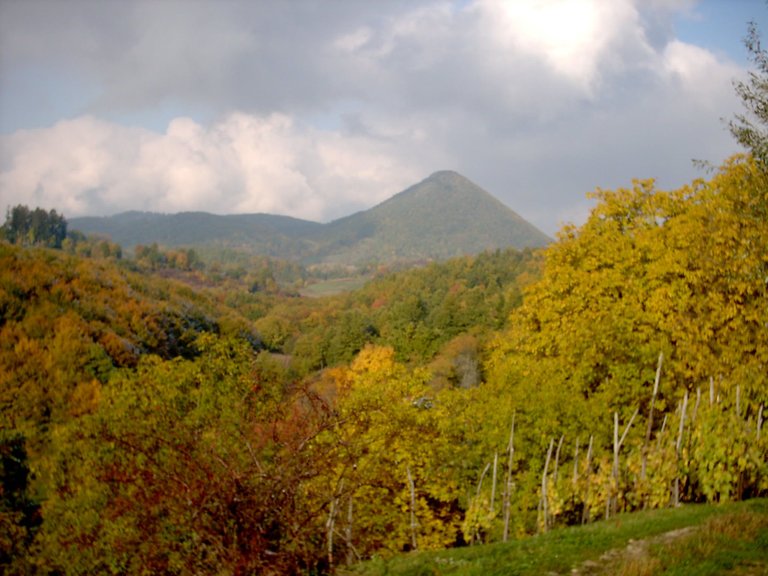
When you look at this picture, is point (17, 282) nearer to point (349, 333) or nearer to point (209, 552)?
point (349, 333)

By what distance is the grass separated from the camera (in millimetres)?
7777

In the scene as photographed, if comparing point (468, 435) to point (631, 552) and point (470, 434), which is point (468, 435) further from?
point (631, 552)

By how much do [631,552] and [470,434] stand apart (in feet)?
27.5

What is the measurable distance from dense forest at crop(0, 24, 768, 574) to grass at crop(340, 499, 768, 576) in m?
1.37

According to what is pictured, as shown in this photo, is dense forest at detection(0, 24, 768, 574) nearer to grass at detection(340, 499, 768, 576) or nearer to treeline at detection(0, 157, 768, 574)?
treeline at detection(0, 157, 768, 574)

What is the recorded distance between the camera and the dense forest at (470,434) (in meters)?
8.00

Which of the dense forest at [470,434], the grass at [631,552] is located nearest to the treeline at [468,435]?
the dense forest at [470,434]

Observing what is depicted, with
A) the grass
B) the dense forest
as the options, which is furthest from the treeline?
the grass

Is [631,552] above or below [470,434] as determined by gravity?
below

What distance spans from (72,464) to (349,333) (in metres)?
85.8

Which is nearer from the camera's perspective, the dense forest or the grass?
the grass

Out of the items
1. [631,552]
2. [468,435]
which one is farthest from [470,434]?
[631,552]

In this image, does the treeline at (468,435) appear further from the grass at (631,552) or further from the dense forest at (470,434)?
the grass at (631,552)

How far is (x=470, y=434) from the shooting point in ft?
56.5
